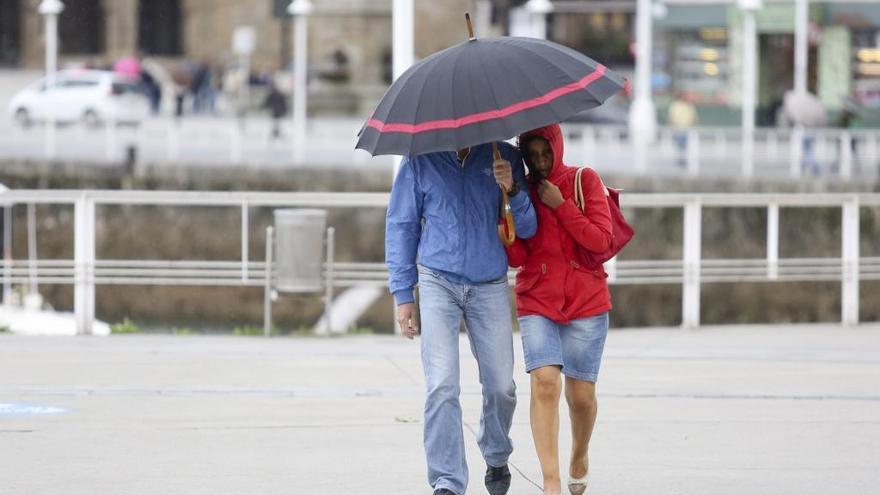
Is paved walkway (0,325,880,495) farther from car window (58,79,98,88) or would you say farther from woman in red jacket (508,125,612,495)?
car window (58,79,98,88)

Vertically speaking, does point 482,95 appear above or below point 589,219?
above

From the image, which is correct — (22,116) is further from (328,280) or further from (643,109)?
(328,280)

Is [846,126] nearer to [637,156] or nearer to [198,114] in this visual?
[637,156]

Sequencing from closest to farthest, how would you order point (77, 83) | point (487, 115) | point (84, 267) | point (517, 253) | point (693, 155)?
1. point (487, 115)
2. point (517, 253)
3. point (84, 267)
4. point (693, 155)
5. point (77, 83)

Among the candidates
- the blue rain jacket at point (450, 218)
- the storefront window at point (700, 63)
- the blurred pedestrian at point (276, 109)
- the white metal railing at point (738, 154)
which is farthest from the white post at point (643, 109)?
the blue rain jacket at point (450, 218)

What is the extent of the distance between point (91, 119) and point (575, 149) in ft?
43.0

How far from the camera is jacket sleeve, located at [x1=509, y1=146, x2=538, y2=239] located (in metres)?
7.45

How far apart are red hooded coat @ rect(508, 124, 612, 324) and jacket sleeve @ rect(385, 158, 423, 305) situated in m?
0.42

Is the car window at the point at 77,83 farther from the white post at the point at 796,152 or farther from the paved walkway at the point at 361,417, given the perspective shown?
the paved walkway at the point at 361,417

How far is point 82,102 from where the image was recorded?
151ft

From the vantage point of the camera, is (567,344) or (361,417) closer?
(567,344)

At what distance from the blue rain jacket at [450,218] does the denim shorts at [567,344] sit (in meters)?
0.28

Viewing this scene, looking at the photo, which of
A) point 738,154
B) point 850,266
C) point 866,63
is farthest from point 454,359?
point 866,63

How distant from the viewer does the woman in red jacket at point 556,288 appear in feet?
24.9
